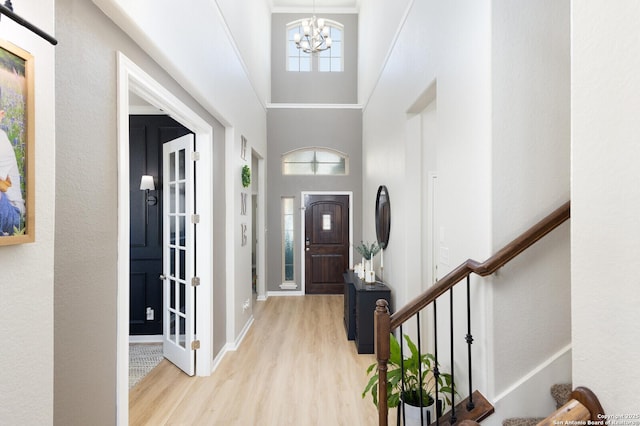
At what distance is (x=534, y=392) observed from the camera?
66.8 inches

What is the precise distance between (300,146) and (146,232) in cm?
349

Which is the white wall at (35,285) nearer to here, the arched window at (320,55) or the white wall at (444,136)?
the white wall at (444,136)

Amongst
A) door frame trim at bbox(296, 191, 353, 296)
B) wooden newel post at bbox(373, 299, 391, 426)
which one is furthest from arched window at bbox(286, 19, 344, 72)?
wooden newel post at bbox(373, 299, 391, 426)

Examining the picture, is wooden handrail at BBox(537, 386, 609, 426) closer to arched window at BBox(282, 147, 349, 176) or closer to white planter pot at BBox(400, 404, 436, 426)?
white planter pot at BBox(400, 404, 436, 426)

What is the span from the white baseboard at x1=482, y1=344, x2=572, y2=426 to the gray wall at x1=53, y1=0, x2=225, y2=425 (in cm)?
201

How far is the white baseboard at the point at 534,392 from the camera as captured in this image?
1.69 meters

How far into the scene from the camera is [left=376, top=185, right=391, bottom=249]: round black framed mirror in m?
4.08

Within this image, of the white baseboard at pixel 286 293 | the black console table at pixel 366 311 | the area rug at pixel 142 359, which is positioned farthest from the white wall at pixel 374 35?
Result: the area rug at pixel 142 359

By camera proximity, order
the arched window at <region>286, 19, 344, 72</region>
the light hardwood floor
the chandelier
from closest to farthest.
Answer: the light hardwood floor < the chandelier < the arched window at <region>286, 19, 344, 72</region>

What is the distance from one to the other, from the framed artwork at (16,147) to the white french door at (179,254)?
202cm

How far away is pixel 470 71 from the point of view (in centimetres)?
192

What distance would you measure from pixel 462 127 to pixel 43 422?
2.46m

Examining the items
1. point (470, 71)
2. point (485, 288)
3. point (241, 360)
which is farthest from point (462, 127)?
point (241, 360)

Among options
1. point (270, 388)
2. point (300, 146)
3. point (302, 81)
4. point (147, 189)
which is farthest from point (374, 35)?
point (270, 388)
